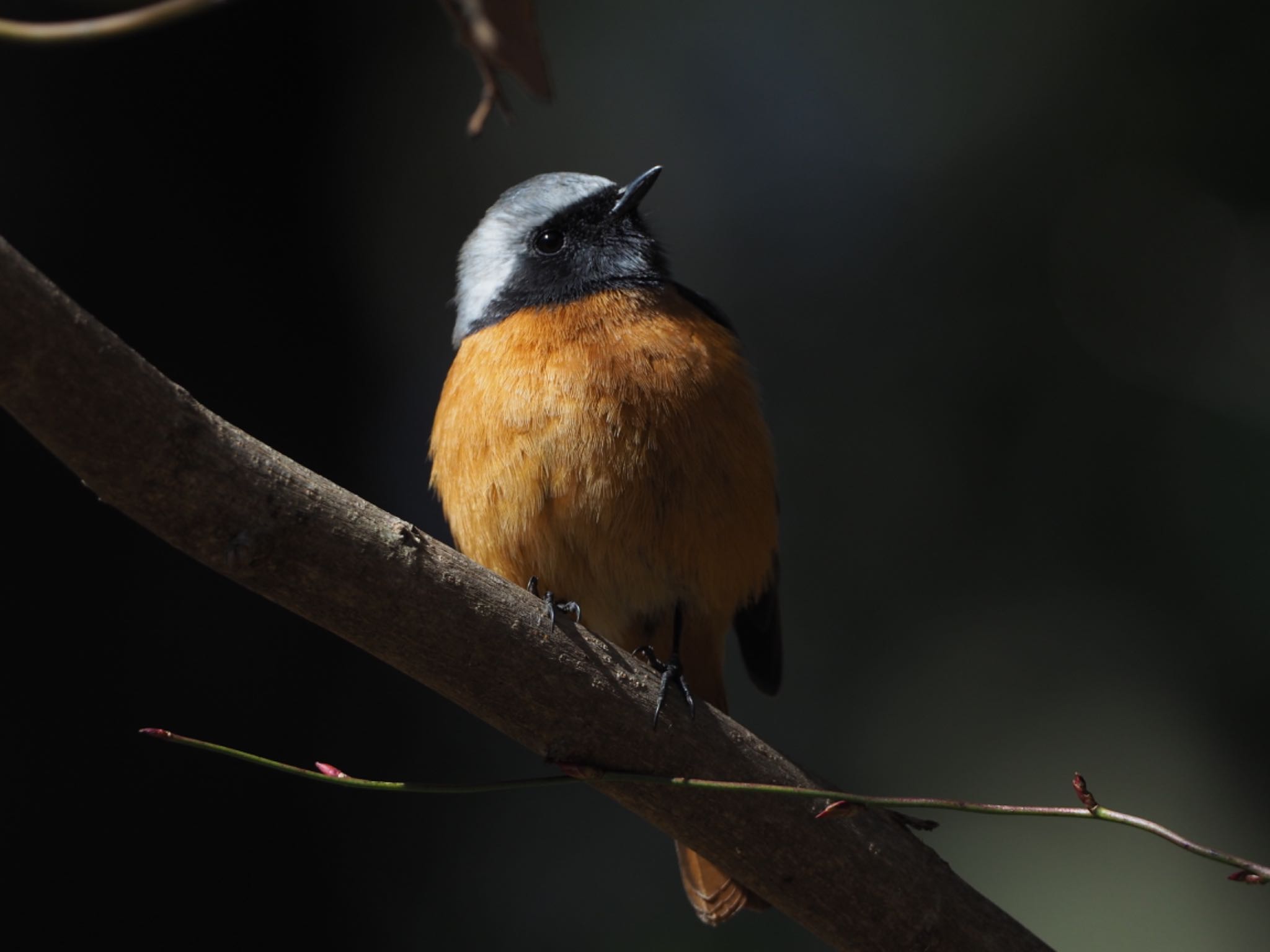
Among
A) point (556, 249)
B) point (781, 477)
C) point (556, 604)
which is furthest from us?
point (781, 477)

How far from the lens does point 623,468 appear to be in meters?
3.09

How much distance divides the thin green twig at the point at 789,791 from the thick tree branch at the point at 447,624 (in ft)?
0.23

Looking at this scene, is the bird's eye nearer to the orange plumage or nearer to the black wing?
the orange plumage

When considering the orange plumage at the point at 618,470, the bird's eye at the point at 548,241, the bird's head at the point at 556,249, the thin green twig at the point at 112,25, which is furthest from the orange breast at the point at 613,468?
the thin green twig at the point at 112,25

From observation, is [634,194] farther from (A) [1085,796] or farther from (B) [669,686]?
(A) [1085,796]

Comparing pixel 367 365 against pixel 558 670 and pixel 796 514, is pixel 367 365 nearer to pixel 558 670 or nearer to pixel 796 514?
pixel 796 514

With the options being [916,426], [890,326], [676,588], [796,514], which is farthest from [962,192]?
[676,588]

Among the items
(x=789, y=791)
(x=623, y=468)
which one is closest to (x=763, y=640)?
(x=623, y=468)

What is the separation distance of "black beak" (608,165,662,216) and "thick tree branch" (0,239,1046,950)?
187 cm

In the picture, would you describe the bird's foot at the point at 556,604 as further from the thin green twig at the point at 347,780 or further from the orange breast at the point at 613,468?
the thin green twig at the point at 347,780

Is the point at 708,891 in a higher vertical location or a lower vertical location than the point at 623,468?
lower

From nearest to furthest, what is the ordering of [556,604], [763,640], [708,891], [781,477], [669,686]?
1. [669,686]
2. [556,604]
3. [708,891]
4. [763,640]
5. [781,477]

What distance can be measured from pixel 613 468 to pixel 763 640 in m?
1.29

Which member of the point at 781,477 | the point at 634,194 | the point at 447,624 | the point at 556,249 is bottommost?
the point at 781,477
